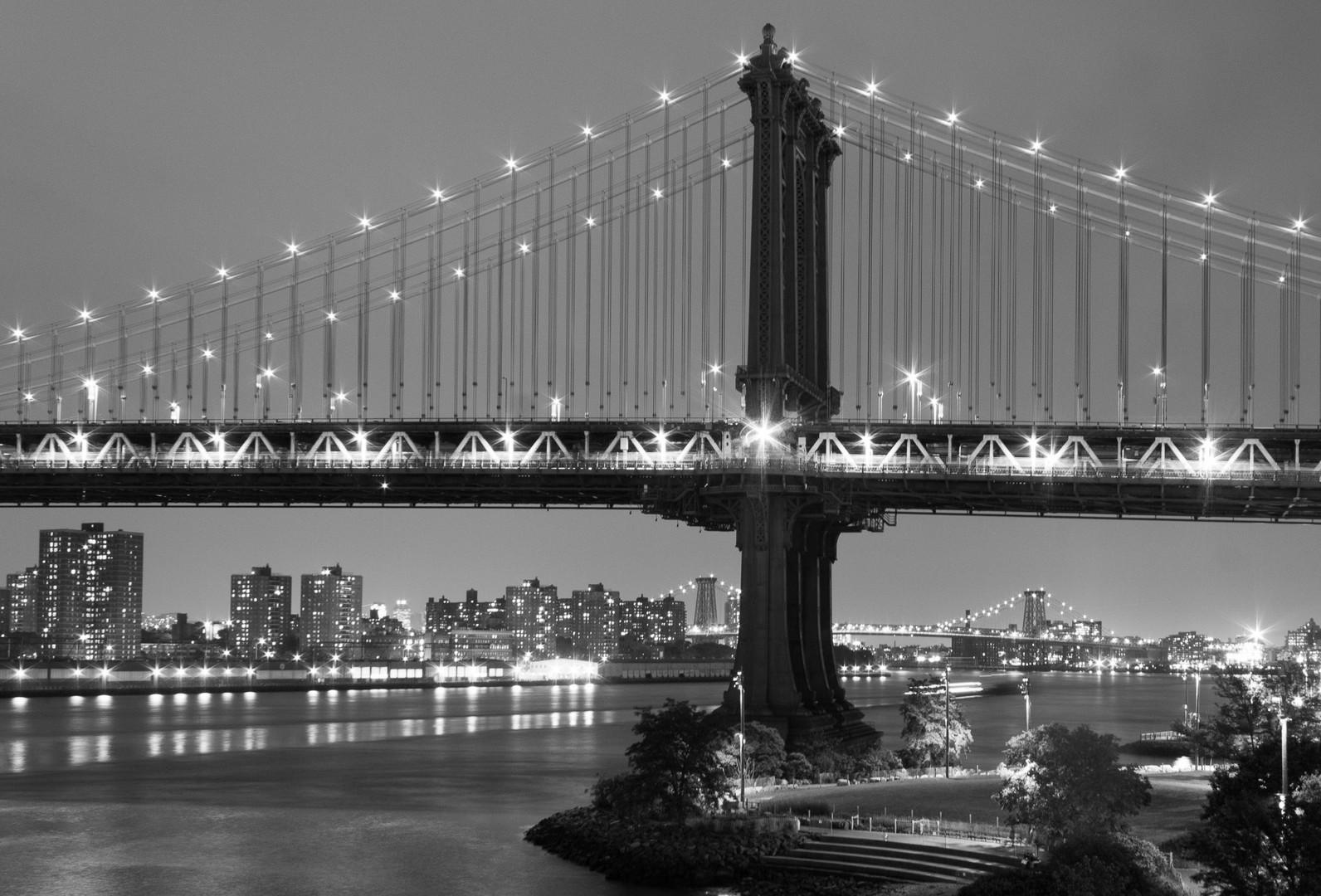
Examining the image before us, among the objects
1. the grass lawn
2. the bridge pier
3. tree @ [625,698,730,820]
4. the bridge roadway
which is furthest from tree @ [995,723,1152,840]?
the bridge roadway

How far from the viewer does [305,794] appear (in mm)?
70625

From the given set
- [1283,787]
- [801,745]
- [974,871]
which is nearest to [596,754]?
[801,745]

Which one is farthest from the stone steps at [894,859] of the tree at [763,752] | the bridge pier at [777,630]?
the bridge pier at [777,630]

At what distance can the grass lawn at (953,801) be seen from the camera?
46594mm

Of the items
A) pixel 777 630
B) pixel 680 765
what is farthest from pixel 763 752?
pixel 680 765

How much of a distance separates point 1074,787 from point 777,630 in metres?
27.6

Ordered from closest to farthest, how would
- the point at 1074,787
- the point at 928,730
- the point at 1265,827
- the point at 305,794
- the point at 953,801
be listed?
the point at 1265,827 < the point at 1074,787 < the point at 953,801 < the point at 928,730 < the point at 305,794

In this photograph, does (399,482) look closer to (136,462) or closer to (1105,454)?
(136,462)

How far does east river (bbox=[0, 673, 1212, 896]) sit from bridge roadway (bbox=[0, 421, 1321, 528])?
13.9 m

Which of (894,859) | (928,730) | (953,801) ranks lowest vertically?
(894,859)

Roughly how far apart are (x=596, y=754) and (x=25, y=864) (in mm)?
41708

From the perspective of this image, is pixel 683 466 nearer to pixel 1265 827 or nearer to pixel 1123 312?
pixel 1123 312

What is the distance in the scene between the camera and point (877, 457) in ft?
235

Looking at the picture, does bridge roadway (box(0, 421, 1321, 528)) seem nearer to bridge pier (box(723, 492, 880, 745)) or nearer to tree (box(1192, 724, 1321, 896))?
bridge pier (box(723, 492, 880, 745))
